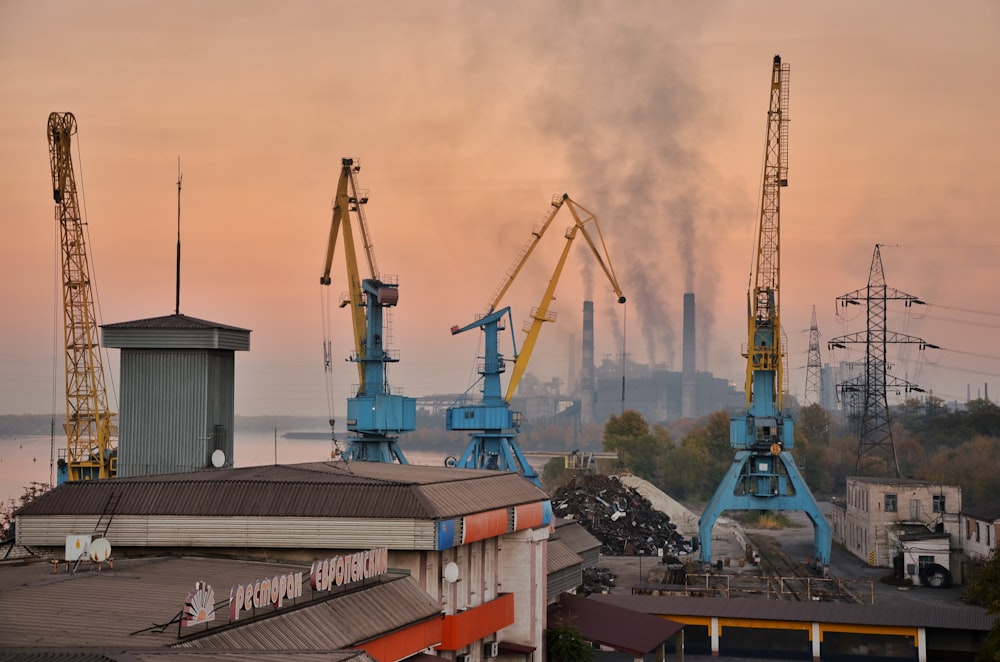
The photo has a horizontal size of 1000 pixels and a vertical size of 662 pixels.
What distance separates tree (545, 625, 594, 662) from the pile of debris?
33.6 meters

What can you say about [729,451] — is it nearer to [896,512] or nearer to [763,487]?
[896,512]

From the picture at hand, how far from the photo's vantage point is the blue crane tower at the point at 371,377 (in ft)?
255

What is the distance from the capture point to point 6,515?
66438 millimetres

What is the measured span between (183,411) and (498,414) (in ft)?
121

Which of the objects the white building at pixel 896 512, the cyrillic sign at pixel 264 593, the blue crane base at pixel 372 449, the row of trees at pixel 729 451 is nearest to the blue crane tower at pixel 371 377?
the blue crane base at pixel 372 449

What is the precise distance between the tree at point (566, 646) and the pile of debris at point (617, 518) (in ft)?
110

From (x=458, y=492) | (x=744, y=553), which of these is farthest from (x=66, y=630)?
(x=744, y=553)

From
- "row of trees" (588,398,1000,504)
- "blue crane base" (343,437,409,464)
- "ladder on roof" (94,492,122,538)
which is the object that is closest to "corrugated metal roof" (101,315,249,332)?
"ladder on roof" (94,492,122,538)

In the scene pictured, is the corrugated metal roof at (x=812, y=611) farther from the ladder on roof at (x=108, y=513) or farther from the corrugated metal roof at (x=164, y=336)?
the ladder on roof at (x=108, y=513)

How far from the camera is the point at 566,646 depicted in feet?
130

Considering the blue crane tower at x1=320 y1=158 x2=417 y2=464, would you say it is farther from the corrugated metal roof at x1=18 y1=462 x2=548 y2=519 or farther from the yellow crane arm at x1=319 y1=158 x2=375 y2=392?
the corrugated metal roof at x1=18 y1=462 x2=548 y2=519

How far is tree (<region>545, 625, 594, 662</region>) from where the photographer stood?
39.7 m

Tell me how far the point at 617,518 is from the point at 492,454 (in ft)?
34.1

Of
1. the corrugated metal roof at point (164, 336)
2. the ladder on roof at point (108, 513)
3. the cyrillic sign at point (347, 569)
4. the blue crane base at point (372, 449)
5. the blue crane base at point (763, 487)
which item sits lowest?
the blue crane base at point (763, 487)
